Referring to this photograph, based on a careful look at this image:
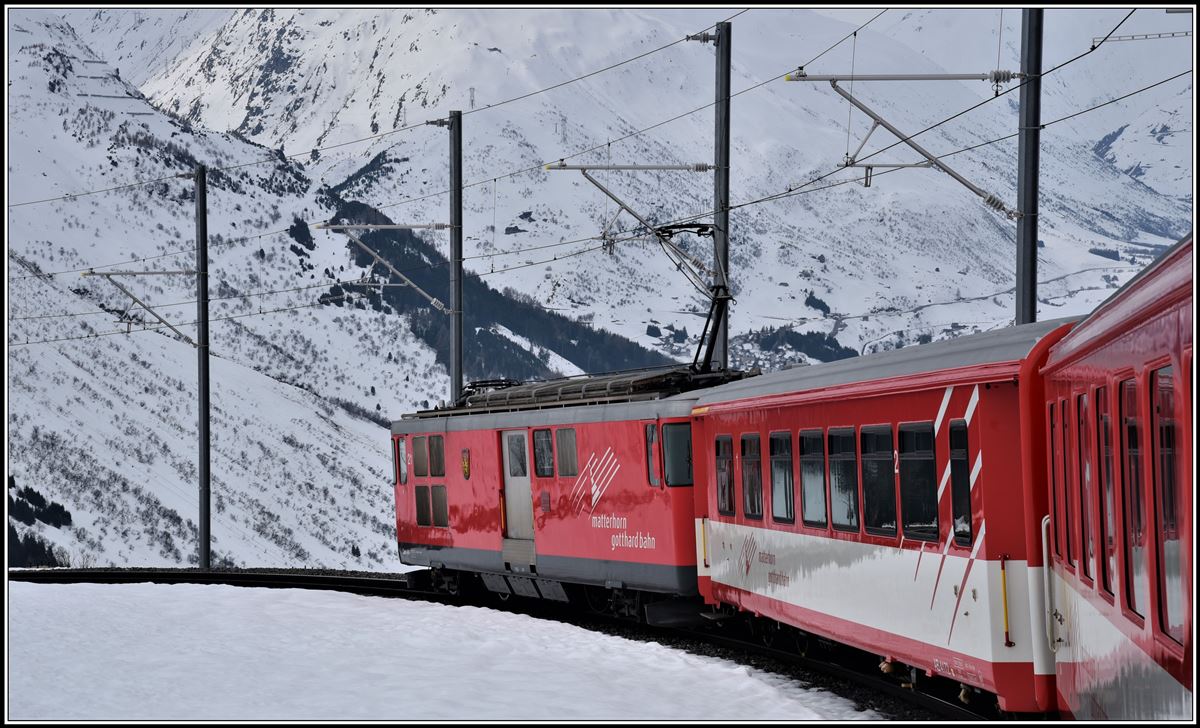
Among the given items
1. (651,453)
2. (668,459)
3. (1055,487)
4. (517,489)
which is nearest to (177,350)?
(517,489)

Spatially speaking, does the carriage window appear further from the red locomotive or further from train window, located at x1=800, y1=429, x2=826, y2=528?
the red locomotive

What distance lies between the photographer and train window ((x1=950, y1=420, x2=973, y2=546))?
10453mm

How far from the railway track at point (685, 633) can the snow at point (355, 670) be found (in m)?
0.40

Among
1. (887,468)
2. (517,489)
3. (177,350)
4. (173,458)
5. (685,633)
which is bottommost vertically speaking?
(685,633)

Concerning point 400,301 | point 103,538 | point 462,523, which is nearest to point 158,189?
point 400,301

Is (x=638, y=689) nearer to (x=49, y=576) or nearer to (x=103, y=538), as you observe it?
(x=49, y=576)

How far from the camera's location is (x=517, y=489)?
2172cm

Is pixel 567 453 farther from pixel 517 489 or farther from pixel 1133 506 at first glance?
pixel 1133 506

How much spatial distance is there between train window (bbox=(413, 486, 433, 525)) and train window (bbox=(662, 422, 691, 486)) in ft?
26.0

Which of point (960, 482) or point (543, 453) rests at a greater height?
point (543, 453)

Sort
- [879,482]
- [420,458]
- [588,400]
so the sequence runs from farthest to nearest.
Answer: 1. [420,458]
2. [588,400]
3. [879,482]

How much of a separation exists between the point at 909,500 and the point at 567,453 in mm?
9136

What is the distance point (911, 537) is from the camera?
11.5 meters

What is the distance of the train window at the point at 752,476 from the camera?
15430 mm
